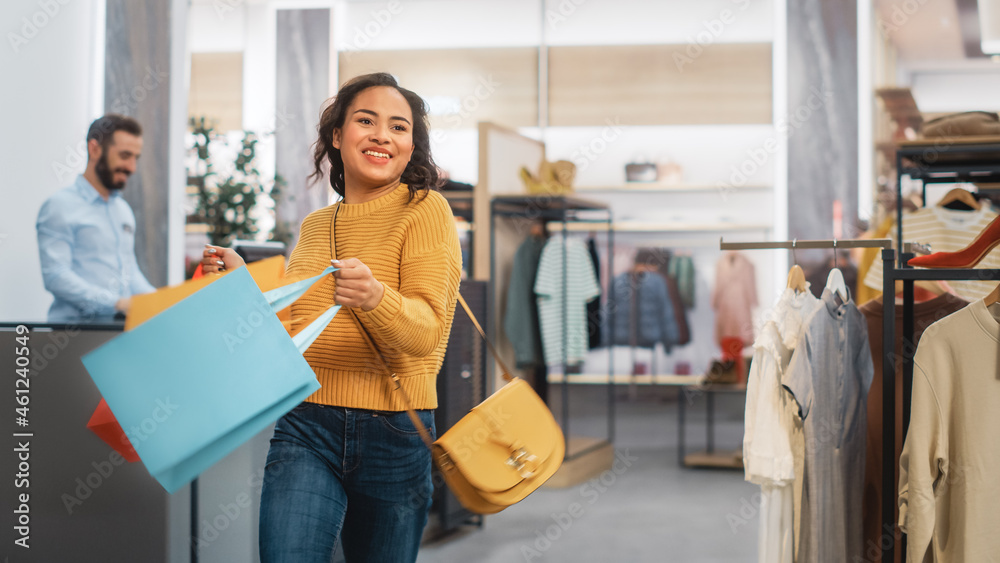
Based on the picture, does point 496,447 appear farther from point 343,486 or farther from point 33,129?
point 33,129

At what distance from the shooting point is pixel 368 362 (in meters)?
1.42

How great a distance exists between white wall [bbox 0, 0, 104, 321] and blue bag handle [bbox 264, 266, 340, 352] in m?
2.61

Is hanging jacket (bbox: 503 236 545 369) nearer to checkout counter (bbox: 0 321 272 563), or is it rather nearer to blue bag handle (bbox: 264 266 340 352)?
checkout counter (bbox: 0 321 272 563)

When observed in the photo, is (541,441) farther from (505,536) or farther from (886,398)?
(505,536)

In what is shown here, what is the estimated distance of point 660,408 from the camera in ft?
25.0

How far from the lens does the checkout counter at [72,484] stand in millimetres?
2273

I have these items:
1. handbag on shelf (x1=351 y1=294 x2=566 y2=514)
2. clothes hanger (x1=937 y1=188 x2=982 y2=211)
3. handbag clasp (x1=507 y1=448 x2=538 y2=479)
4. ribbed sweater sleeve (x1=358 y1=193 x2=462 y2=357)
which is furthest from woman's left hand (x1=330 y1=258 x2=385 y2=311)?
clothes hanger (x1=937 y1=188 x2=982 y2=211)

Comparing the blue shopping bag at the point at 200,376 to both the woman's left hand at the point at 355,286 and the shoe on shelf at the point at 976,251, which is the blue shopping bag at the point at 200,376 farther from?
the shoe on shelf at the point at 976,251

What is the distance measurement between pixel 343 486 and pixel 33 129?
9.41 ft

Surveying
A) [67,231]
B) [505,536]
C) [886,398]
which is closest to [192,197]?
[67,231]

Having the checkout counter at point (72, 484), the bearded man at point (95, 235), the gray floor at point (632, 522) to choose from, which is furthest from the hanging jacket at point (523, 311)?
the checkout counter at point (72, 484)

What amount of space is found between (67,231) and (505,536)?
2265mm

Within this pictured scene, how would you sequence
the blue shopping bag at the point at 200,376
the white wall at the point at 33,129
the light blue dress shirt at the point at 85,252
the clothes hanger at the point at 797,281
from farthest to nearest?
the white wall at the point at 33,129 → the light blue dress shirt at the point at 85,252 → the clothes hanger at the point at 797,281 → the blue shopping bag at the point at 200,376

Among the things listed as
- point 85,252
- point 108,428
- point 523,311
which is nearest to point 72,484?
point 108,428
